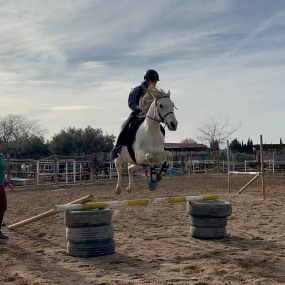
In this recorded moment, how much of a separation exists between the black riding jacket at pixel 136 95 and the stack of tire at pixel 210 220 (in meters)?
2.30

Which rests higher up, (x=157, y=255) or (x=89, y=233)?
(x=89, y=233)

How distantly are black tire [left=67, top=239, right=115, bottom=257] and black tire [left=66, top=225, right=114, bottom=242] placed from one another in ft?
0.22

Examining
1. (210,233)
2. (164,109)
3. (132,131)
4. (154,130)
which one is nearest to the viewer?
Result: (164,109)

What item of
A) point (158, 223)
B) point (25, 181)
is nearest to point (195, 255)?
point (158, 223)

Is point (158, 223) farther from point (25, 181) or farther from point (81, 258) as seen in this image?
point (25, 181)

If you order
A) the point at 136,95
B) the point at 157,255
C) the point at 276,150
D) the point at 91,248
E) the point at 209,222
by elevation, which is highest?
the point at 136,95

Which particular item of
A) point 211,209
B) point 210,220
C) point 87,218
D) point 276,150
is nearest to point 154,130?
point 87,218

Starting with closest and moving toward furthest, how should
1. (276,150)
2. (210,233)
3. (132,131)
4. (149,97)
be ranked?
(149,97) < (132,131) < (210,233) < (276,150)

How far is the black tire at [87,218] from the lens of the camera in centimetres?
748

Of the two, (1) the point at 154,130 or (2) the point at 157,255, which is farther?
(1) the point at 154,130

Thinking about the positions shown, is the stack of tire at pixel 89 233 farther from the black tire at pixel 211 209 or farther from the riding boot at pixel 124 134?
the black tire at pixel 211 209

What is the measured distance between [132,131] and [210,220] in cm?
227

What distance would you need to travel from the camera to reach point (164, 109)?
7320 mm

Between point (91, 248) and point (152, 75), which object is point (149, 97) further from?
point (91, 248)
